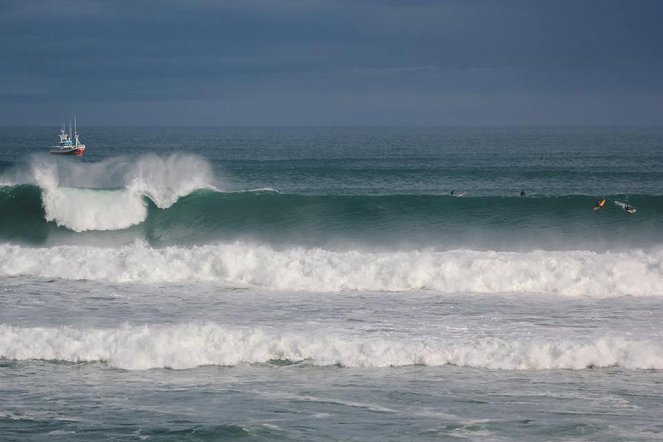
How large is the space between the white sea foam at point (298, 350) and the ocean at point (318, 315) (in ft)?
0.10

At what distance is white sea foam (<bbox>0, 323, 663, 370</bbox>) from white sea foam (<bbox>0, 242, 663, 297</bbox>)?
425cm

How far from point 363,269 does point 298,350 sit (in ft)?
17.3

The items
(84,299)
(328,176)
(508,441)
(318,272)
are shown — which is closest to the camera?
(508,441)

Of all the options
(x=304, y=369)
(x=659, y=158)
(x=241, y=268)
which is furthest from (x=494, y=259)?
(x=659, y=158)

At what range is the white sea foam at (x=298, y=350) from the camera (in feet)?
41.6

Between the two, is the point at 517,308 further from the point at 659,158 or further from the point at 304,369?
the point at 659,158

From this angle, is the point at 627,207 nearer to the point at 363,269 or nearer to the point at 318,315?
the point at 363,269

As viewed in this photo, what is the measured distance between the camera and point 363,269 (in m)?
18.1

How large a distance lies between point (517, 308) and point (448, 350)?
11.4 feet

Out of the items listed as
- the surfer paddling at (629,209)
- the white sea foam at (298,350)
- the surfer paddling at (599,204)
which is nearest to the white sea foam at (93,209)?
the white sea foam at (298,350)

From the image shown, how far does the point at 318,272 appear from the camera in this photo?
58.9ft

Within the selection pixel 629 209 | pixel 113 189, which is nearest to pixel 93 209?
pixel 113 189

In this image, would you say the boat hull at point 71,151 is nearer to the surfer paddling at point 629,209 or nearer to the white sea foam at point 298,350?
the surfer paddling at point 629,209

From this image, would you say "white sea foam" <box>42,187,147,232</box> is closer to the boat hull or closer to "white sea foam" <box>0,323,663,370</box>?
"white sea foam" <box>0,323,663,370</box>
